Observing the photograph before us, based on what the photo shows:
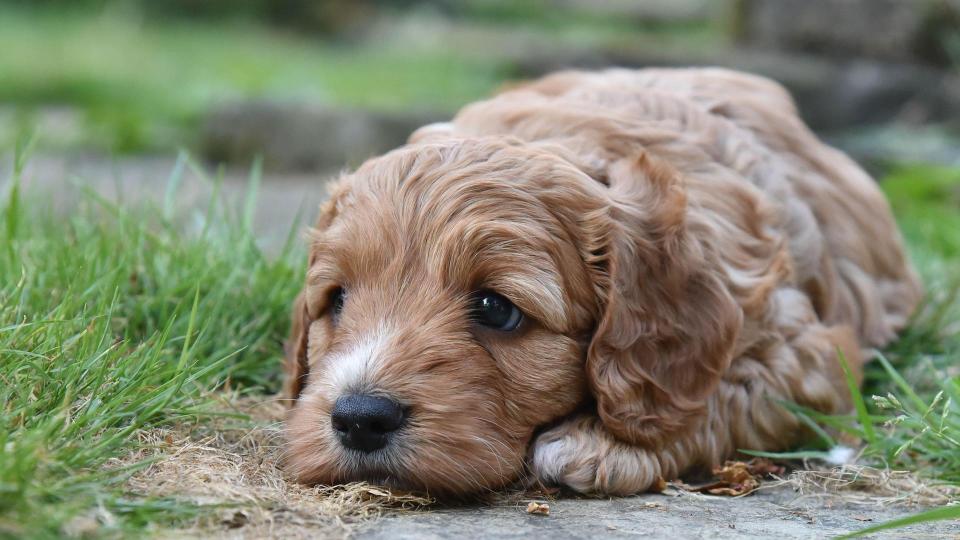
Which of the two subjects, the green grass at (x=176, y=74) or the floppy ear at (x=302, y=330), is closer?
the floppy ear at (x=302, y=330)

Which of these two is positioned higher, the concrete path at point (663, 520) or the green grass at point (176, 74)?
the concrete path at point (663, 520)

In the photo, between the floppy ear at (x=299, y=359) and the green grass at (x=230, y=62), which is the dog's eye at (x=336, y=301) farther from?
the green grass at (x=230, y=62)

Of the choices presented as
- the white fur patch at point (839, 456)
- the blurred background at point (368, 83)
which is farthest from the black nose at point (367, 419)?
the blurred background at point (368, 83)

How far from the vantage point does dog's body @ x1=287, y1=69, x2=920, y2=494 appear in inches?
141

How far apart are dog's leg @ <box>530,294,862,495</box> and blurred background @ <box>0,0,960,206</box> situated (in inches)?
142

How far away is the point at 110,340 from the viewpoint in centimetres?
386

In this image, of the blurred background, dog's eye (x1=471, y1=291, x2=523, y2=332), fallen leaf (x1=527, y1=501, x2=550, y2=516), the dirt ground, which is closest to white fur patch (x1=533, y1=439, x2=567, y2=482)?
the dirt ground

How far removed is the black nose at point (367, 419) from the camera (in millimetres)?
3434

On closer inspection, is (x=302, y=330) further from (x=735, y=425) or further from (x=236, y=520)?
(x=735, y=425)

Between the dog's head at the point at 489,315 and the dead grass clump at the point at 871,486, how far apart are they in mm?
452

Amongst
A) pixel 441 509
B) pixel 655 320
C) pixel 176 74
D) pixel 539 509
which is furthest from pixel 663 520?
pixel 176 74

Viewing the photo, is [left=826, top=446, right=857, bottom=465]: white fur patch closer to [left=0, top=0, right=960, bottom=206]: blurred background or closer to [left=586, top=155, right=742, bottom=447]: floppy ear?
[left=586, top=155, right=742, bottom=447]: floppy ear

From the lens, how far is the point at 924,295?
562 cm

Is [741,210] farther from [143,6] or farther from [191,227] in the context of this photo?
[143,6]
